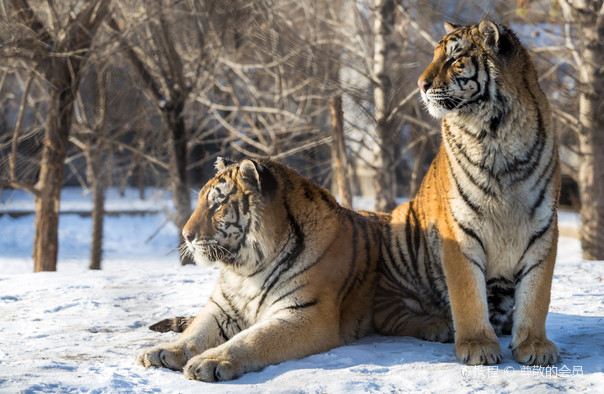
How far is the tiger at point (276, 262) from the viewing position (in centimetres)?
343

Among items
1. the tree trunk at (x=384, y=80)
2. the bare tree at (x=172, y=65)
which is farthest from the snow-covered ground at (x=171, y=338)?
→ the bare tree at (x=172, y=65)

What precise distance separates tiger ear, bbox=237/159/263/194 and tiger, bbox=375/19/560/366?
953 mm

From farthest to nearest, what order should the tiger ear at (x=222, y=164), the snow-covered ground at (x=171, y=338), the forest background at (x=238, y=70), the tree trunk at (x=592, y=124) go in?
the tree trunk at (x=592, y=124)
the forest background at (x=238, y=70)
the tiger ear at (x=222, y=164)
the snow-covered ground at (x=171, y=338)

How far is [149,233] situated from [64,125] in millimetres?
9000

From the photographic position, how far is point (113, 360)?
11.0 ft

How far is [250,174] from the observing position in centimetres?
362

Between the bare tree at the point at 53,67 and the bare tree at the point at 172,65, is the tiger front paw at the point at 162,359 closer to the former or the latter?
the bare tree at the point at 53,67

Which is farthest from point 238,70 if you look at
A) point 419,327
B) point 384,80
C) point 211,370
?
point 211,370

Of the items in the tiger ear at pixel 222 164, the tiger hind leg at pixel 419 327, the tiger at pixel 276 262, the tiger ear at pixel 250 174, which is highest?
the tiger ear at pixel 222 164

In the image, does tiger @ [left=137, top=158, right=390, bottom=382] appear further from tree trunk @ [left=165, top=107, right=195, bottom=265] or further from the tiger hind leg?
tree trunk @ [left=165, top=107, right=195, bottom=265]

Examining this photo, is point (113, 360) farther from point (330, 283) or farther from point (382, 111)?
point (382, 111)

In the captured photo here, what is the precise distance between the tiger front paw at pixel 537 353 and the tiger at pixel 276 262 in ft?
3.00

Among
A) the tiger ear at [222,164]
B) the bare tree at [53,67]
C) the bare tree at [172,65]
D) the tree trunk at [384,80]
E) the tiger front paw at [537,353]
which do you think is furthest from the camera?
the bare tree at [172,65]

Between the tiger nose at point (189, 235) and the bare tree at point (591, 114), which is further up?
the bare tree at point (591, 114)
